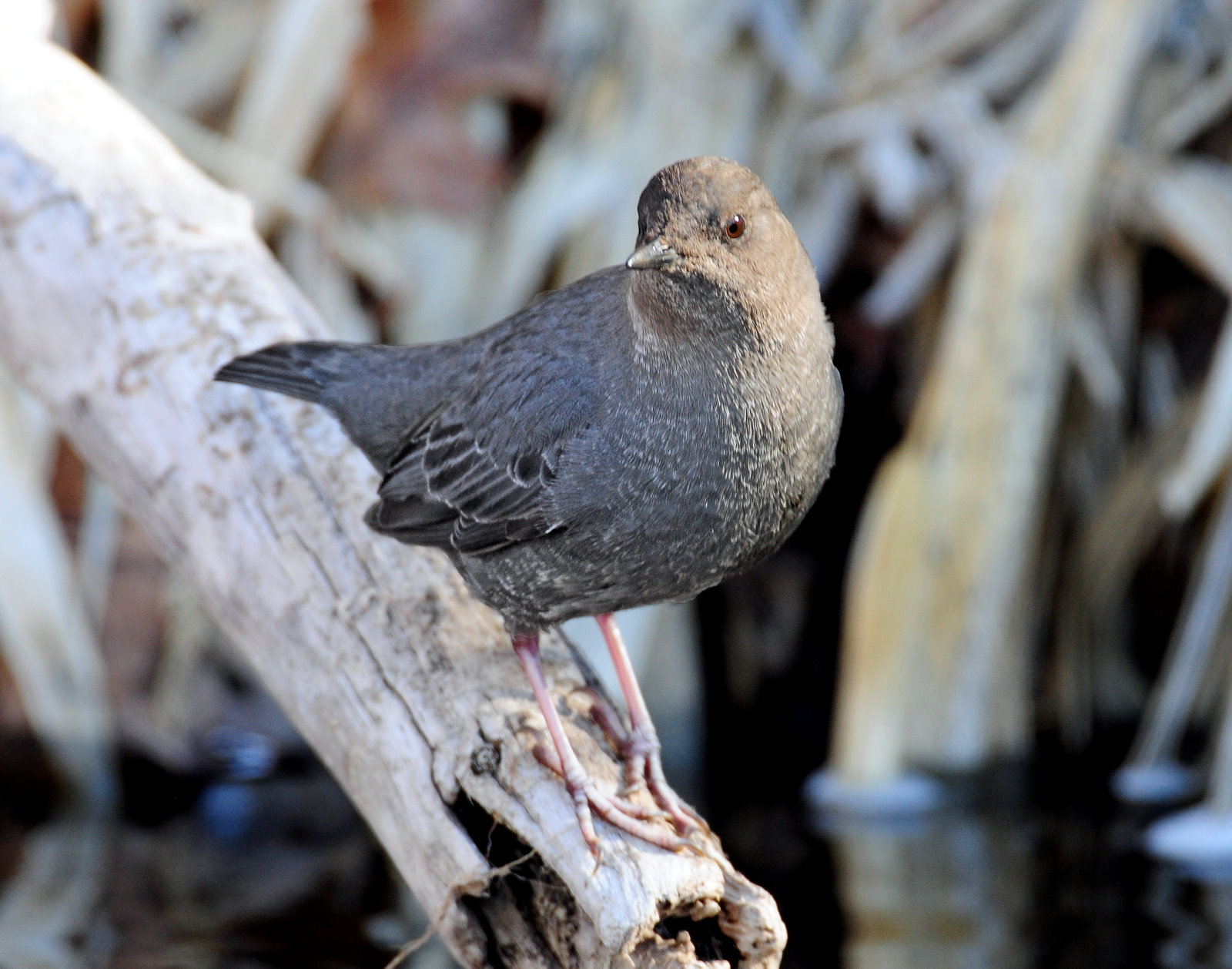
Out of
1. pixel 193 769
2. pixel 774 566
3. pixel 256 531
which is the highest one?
pixel 256 531

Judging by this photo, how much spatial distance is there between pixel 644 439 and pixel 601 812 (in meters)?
0.66

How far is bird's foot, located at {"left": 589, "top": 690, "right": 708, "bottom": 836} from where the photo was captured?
2506mm

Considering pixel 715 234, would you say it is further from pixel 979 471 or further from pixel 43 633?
pixel 43 633

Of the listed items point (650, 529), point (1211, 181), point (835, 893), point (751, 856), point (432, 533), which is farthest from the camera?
point (1211, 181)

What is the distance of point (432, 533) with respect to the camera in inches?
106

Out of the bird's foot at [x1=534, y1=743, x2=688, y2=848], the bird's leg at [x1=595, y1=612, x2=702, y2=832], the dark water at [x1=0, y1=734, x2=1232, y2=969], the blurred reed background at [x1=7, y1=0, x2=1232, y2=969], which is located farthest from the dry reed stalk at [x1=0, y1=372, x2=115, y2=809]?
the bird's foot at [x1=534, y1=743, x2=688, y2=848]

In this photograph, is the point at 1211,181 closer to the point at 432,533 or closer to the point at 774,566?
the point at 774,566

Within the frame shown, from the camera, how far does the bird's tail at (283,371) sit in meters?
2.79

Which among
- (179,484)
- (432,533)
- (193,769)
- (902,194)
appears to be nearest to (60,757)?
(193,769)

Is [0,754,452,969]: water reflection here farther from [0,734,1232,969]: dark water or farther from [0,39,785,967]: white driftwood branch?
[0,39,785,967]: white driftwood branch

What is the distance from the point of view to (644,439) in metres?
2.48

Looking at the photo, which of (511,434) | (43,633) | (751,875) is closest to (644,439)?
(511,434)

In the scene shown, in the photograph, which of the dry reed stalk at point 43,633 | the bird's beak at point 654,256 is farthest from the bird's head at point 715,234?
the dry reed stalk at point 43,633

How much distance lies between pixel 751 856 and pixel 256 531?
2178mm
